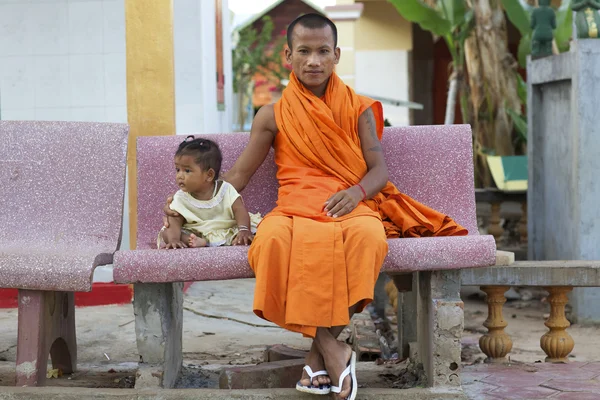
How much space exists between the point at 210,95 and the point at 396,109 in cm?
868

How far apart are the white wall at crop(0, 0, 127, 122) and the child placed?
244 cm

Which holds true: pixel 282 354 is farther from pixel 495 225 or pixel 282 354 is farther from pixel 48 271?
pixel 495 225

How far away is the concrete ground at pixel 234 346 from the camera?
4031 mm

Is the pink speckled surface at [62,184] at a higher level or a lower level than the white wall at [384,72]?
lower

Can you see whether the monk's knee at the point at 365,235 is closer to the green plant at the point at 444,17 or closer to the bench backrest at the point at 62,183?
the bench backrest at the point at 62,183

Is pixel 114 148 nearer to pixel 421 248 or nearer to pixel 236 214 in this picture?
pixel 236 214

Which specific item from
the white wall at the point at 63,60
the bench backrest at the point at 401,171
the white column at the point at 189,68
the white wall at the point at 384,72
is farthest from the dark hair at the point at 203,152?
the white wall at the point at 384,72

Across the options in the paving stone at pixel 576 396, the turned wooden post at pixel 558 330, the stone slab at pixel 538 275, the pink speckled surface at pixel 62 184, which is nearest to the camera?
the paving stone at pixel 576 396

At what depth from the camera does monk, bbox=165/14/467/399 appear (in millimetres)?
3348

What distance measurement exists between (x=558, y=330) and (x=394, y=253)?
1434mm

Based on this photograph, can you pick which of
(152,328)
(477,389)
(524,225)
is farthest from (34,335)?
(524,225)

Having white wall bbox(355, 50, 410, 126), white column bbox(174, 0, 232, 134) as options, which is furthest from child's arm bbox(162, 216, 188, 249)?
white wall bbox(355, 50, 410, 126)

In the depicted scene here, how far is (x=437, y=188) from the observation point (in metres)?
4.21

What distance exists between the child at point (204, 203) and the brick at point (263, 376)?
0.54 meters
